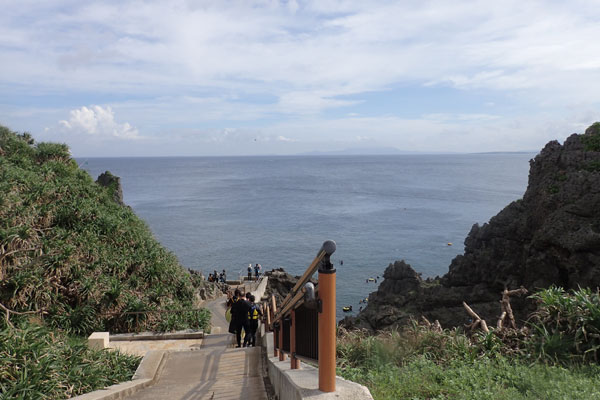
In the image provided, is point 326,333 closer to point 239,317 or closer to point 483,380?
point 483,380

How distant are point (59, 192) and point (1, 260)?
190 inches

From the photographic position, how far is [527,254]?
2405 centimetres

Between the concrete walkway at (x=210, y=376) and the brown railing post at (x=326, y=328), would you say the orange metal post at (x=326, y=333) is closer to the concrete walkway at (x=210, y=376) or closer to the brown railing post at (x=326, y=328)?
the brown railing post at (x=326, y=328)

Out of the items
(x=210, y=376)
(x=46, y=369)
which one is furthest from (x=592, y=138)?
(x=46, y=369)

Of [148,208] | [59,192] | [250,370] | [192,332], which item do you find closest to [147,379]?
[250,370]

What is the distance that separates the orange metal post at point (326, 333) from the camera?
3.20 meters

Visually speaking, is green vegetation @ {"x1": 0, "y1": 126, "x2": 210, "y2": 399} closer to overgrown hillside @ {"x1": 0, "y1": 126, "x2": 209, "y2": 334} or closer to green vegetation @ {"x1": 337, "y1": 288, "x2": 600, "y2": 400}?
overgrown hillside @ {"x1": 0, "y1": 126, "x2": 209, "y2": 334}

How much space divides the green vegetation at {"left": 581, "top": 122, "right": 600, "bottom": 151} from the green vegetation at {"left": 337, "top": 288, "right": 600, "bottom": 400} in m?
21.1

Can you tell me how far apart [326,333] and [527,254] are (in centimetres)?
2449

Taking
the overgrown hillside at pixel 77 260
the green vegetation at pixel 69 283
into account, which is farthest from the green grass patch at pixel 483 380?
the overgrown hillside at pixel 77 260

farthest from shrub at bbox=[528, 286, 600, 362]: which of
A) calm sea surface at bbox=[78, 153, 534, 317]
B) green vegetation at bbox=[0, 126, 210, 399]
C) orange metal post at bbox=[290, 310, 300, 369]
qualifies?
calm sea surface at bbox=[78, 153, 534, 317]

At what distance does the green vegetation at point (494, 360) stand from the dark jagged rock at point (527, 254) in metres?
14.1

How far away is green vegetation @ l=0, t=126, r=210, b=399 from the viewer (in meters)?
5.68

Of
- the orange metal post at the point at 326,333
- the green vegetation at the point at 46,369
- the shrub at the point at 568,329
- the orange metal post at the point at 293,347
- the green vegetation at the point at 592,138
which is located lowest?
the green vegetation at the point at 46,369
